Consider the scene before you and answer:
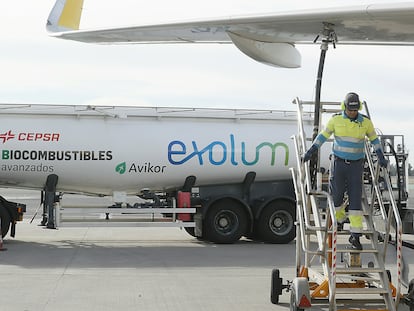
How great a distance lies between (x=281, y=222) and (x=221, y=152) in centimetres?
207

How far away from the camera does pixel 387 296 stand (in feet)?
24.5

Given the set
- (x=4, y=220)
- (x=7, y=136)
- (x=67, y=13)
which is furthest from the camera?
(x=67, y=13)

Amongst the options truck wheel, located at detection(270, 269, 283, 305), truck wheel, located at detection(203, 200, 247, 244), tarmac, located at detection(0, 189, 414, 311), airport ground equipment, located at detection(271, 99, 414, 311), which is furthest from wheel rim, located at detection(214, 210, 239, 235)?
airport ground equipment, located at detection(271, 99, 414, 311)

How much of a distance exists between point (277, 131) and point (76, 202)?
4849 mm

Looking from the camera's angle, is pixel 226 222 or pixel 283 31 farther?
pixel 226 222

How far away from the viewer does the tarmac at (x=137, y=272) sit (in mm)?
9078

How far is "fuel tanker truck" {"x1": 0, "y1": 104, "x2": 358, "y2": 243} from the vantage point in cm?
1555

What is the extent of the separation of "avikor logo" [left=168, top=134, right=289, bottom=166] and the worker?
320 inches

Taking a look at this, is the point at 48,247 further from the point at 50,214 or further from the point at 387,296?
the point at 387,296

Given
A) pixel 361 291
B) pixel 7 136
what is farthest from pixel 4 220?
pixel 361 291

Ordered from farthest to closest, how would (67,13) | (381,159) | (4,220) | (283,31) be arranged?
1. (67,13)
2. (4,220)
3. (283,31)
4. (381,159)

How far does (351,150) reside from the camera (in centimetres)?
802

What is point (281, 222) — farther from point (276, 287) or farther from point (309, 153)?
point (309, 153)

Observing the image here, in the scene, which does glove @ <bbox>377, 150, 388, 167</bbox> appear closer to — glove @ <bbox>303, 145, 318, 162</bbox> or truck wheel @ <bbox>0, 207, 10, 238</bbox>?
glove @ <bbox>303, 145, 318, 162</bbox>
